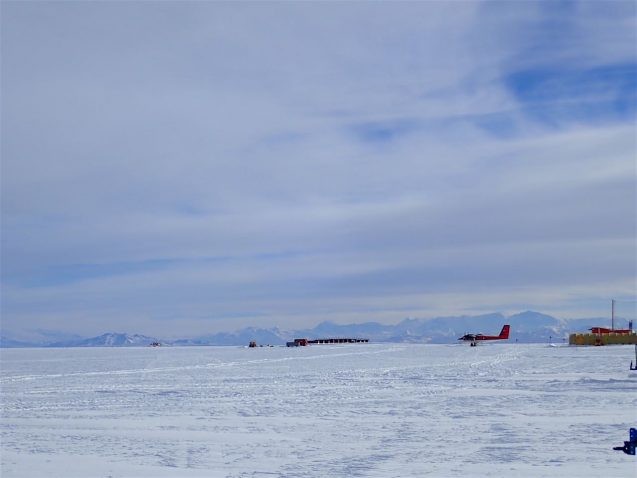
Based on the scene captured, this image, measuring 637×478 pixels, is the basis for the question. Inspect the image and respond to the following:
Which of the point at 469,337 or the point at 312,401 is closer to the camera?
the point at 312,401

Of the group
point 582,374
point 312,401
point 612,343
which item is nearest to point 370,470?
point 312,401

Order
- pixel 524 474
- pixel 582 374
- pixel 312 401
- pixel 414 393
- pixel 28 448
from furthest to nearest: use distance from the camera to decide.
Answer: pixel 582 374
pixel 414 393
pixel 312 401
pixel 28 448
pixel 524 474

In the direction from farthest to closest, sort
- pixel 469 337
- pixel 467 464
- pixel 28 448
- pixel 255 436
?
pixel 469 337, pixel 255 436, pixel 28 448, pixel 467 464

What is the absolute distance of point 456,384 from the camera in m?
28.4

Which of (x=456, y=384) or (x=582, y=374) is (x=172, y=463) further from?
(x=582, y=374)

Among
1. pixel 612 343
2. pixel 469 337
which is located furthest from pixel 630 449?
pixel 469 337

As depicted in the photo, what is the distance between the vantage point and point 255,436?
15.5m

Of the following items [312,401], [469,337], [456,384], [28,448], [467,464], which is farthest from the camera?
[469,337]

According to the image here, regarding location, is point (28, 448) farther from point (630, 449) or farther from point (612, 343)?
point (612, 343)

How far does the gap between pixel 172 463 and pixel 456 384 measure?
17524mm

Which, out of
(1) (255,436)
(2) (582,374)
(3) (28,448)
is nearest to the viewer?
(3) (28,448)

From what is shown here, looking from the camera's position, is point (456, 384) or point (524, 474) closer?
point (524, 474)

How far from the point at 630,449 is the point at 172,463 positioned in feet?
25.3

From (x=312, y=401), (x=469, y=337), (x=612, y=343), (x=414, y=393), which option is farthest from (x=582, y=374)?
(x=469, y=337)
